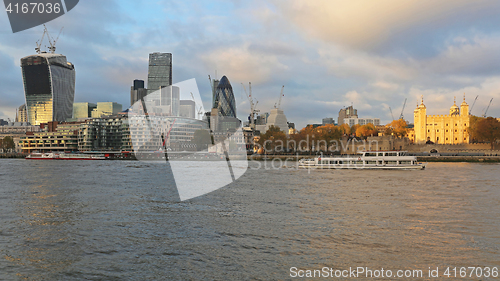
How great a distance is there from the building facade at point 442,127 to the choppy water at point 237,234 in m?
135

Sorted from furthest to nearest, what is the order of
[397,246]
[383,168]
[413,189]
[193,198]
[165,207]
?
[383,168]
[413,189]
[193,198]
[165,207]
[397,246]

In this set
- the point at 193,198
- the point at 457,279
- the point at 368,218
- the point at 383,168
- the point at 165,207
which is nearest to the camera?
the point at 457,279

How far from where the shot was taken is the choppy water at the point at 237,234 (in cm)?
1447

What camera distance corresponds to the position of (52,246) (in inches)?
686

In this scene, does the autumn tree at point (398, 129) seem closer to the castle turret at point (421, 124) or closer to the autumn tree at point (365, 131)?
the castle turret at point (421, 124)

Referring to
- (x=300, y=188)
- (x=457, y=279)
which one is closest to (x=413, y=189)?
(x=300, y=188)

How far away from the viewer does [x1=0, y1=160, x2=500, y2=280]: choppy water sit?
14.5m

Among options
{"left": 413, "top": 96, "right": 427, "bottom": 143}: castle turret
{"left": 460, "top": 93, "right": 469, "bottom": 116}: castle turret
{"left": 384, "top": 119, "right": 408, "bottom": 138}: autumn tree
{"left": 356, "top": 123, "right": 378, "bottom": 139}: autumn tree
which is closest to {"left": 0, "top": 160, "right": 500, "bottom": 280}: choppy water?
{"left": 413, "top": 96, "right": 427, "bottom": 143}: castle turret

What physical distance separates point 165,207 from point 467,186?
101ft

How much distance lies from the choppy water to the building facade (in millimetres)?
134663

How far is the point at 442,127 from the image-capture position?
15500cm

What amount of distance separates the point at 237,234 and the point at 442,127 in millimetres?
157408

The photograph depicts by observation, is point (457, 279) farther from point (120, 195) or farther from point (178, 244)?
point (120, 195)

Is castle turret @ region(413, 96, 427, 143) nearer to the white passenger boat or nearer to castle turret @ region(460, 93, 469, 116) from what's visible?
castle turret @ region(460, 93, 469, 116)
